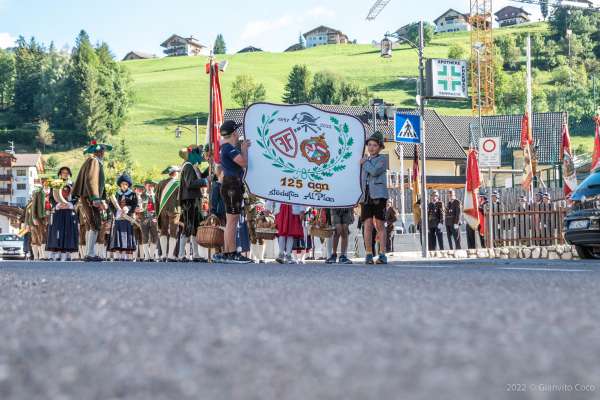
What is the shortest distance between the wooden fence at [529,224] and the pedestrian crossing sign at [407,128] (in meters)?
2.85

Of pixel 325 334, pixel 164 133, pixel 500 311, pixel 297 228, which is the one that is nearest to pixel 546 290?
pixel 500 311

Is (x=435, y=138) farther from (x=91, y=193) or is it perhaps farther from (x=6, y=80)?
(x=6, y=80)

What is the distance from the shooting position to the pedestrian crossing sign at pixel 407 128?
72.4ft

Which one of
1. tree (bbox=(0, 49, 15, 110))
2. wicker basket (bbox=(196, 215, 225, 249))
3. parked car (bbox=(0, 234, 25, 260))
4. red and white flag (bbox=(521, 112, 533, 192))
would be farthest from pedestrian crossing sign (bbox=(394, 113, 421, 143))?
tree (bbox=(0, 49, 15, 110))

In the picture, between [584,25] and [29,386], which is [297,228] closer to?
[29,386]

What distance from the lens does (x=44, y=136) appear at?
13050 cm

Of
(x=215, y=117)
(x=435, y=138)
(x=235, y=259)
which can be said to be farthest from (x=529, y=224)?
(x=435, y=138)

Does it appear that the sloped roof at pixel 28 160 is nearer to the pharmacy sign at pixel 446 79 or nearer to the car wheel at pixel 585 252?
the pharmacy sign at pixel 446 79

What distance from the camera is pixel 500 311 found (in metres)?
4.21

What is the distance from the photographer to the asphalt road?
7.94 ft

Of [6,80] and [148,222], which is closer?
[148,222]

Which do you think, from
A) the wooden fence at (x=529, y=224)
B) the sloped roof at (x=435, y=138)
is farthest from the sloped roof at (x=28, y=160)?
the wooden fence at (x=529, y=224)

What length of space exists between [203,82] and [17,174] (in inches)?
1476

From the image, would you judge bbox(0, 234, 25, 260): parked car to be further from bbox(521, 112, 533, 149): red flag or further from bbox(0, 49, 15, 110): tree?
bbox(0, 49, 15, 110): tree
